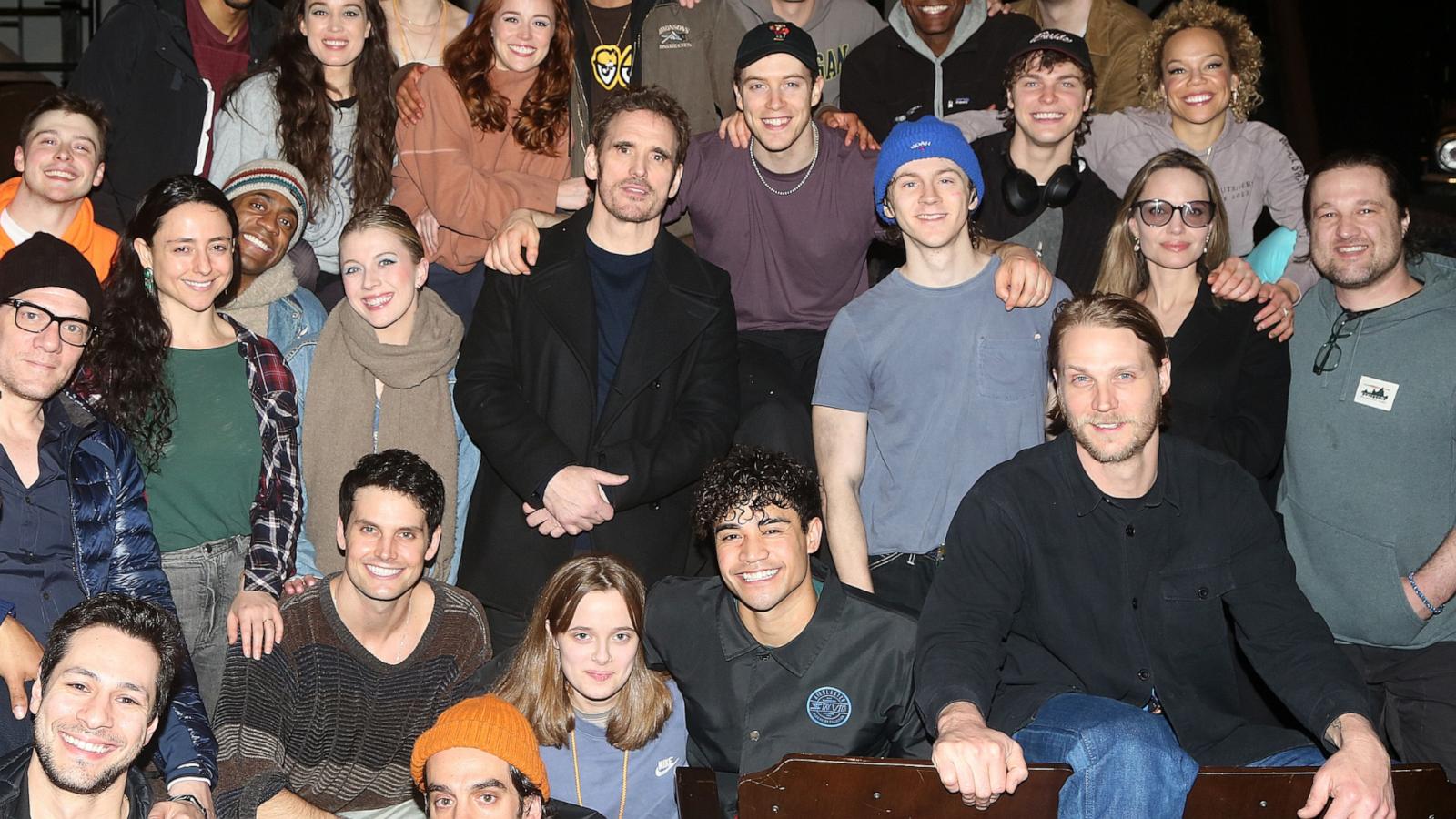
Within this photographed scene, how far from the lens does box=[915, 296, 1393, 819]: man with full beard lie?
3605 mm

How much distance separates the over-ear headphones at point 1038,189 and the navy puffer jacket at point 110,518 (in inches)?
119

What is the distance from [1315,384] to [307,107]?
365 centimetres

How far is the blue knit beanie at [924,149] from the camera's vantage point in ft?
15.0

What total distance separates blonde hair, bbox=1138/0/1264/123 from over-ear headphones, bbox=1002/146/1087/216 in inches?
25.6

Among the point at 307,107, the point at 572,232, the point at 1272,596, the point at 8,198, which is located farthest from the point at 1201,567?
the point at 8,198

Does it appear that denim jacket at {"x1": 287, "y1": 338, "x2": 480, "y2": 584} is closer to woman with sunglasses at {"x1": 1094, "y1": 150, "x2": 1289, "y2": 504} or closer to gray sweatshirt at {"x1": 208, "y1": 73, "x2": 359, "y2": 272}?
gray sweatshirt at {"x1": 208, "y1": 73, "x2": 359, "y2": 272}

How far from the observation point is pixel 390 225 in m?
4.82

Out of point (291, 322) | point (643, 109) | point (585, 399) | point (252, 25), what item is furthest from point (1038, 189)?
point (252, 25)

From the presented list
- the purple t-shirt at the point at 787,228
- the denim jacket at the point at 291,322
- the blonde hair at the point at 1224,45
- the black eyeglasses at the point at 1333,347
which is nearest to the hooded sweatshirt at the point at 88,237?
the denim jacket at the point at 291,322

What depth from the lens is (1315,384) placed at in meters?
4.67

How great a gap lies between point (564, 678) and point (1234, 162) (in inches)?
122

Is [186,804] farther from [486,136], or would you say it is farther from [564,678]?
[486,136]

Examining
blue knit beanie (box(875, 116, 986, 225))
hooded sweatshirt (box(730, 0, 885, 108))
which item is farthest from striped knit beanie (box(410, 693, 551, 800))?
hooded sweatshirt (box(730, 0, 885, 108))

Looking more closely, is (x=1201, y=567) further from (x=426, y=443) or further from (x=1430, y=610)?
(x=426, y=443)
